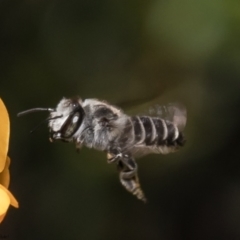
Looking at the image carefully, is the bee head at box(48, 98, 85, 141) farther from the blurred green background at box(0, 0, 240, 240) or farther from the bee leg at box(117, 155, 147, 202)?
the blurred green background at box(0, 0, 240, 240)

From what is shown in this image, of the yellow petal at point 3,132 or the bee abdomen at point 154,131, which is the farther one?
the bee abdomen at point 154,131

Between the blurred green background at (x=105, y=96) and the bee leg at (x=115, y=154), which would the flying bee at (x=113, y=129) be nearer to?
the bee leg at (x=115, y=154)

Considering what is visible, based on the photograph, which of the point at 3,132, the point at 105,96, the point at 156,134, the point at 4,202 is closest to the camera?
the point at 4,202

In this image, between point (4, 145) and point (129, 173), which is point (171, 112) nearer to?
point (129, 173)

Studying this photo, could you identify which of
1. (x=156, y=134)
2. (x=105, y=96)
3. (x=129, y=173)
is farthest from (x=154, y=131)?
(x=105, y=96)

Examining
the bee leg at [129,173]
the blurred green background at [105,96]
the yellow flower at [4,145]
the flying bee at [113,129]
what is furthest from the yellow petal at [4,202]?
the blurred green background at [105,96]

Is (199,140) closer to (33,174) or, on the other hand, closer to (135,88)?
(135,88)

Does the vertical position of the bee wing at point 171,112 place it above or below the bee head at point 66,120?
below

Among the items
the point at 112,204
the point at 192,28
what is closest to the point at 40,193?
the point at 112,204

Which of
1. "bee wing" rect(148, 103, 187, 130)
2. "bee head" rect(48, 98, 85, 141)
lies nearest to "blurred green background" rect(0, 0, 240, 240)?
"bee wing" rect(148, 103, 187, 130)

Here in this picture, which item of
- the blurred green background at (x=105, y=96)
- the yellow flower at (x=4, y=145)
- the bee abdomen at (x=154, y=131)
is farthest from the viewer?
the blurred green background at (x=105, y=96)
